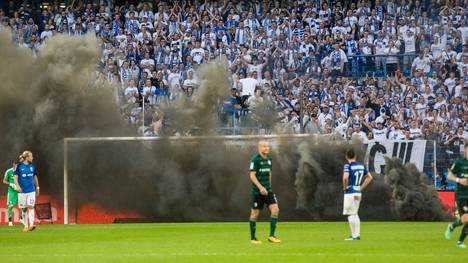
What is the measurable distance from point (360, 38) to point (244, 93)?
16.9 ft

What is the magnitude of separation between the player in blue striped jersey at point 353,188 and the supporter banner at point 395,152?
950cm

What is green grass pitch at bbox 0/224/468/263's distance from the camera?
51.9 feet

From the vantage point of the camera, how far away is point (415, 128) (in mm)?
31766

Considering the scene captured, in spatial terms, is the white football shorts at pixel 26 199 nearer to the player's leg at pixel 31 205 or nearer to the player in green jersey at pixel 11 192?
the player's leg at pixel 31 205

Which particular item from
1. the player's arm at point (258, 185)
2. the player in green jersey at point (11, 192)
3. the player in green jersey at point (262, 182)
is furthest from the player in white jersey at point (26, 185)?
the player's arm at point (258, 185)

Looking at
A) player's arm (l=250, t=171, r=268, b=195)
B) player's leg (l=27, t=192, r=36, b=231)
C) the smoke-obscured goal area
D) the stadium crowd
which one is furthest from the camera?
the stadium crowd

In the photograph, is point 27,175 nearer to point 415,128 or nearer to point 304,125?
point 304,125

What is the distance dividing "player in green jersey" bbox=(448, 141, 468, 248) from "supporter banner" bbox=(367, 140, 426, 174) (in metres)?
11.6

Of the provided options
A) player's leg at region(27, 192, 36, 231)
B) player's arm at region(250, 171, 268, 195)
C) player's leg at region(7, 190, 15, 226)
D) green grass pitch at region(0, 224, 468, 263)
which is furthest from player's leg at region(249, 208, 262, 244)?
player's leg at region(7, 190, 15, 226)

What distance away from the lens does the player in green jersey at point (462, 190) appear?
16.9 metres

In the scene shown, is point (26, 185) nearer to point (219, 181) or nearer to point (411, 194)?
point (219, 181)

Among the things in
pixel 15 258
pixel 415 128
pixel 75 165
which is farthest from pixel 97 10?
pixel 15 258

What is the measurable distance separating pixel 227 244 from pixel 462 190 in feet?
15.8

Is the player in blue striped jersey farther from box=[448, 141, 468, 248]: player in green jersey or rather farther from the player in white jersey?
the player in white jersey
